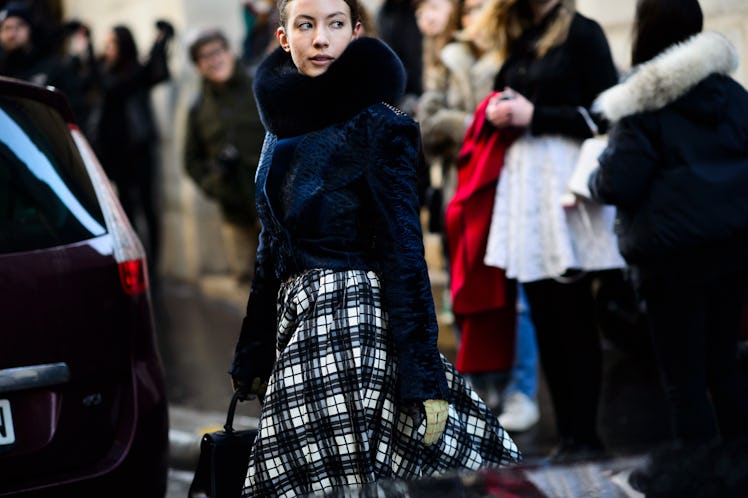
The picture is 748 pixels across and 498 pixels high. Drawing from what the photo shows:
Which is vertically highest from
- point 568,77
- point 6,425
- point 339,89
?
point 339,89

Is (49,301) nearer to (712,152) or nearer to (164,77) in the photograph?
(712,152)

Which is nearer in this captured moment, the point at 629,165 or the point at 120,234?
the point at 120,234

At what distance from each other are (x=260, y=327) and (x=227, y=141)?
605 cm

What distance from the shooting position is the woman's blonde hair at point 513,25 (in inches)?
211

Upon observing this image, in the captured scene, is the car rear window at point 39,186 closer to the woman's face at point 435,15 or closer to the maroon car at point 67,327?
the maroon car at point 67,327

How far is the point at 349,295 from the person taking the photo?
3.42 m

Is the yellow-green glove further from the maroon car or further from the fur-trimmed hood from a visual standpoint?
the fur-trimmed hood

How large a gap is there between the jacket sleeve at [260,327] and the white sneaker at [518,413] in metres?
2.49

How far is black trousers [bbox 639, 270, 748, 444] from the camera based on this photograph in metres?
4.57

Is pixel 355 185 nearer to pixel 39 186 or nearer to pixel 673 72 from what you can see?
pixel 39 186

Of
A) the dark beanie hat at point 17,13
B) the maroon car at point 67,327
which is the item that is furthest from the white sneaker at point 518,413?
the dark beanie hat at point 17,13

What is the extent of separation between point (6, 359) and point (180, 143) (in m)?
8.16

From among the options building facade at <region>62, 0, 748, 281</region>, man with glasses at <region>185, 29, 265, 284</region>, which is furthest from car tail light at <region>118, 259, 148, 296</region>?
building facade at <region>62, 0, 748, 281</region>

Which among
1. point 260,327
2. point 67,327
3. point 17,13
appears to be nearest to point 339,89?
point 260,327
